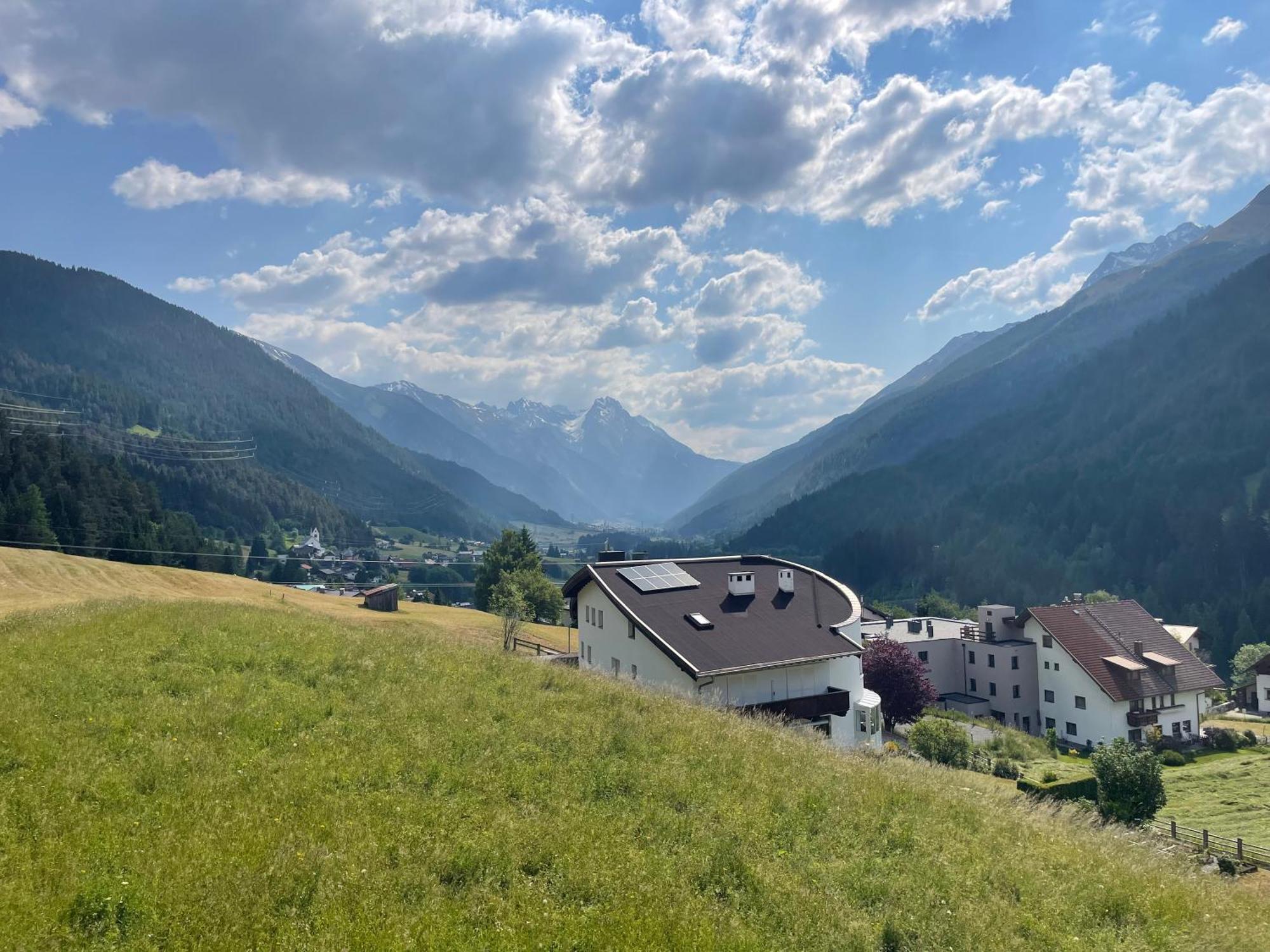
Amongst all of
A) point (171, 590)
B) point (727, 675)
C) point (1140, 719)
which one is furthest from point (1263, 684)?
point (171, 590)

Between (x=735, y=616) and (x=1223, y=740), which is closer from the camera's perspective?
(x=735, y=616)

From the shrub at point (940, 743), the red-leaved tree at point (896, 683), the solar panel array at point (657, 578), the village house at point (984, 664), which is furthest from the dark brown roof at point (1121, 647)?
the solar panel array at point (657, 578)

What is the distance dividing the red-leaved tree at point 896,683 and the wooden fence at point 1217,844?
24844 mm

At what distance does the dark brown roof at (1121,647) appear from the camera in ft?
205

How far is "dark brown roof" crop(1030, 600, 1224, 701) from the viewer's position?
205ft

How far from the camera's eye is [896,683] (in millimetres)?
53156

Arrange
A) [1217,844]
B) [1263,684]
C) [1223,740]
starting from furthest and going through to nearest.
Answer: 1. [1263,684]
2. [1223,740]
3. [1217,844]

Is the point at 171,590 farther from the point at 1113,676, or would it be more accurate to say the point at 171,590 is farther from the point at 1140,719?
the point at 1140,719

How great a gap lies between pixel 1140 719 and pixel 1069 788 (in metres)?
40.0

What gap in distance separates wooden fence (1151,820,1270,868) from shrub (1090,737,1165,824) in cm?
73

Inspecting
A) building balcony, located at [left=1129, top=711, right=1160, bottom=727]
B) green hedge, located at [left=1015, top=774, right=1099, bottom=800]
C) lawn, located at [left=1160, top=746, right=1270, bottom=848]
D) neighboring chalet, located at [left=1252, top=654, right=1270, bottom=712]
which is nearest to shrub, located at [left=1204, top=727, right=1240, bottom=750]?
building balcony, located at [left=1129, top=711, right=1160, bottom=727]

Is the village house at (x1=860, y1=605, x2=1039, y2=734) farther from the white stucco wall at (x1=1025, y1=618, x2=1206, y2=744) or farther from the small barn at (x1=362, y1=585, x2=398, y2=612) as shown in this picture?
the small barn at (x1=362, y1=585, x2=398, y2=612)

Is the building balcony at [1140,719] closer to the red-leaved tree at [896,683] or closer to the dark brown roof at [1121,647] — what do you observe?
the dark brown roof at [1121,647]

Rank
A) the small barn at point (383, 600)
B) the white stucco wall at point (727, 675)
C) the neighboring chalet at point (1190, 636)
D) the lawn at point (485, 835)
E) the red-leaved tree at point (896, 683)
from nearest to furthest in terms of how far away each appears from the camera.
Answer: the lawn at point (485, 835)
the white stucco wall at point (727, 675)
the red-leaved tree at point (896, 683)
the small barn at point (383, 600)
the neighboring chalet at point (1190, 636)
